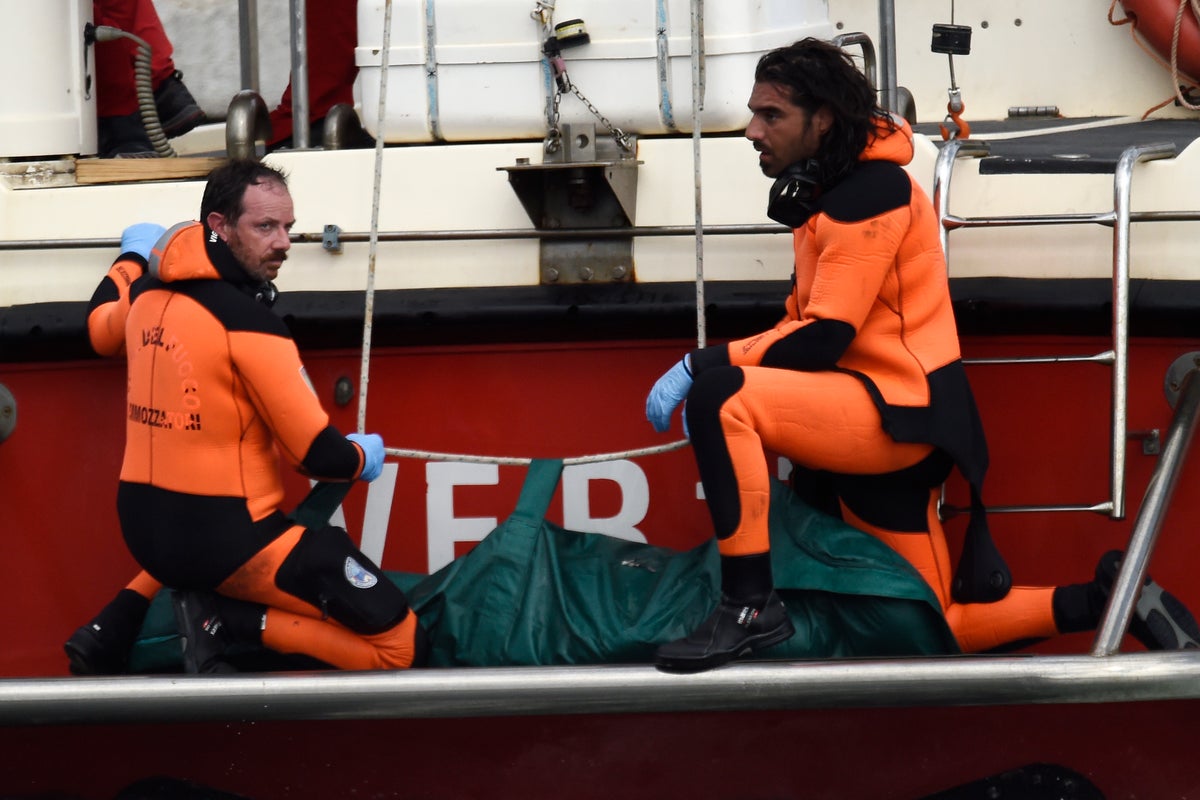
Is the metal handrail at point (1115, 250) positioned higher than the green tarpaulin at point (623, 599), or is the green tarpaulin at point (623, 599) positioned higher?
the metal handrail at point (1115, 250)

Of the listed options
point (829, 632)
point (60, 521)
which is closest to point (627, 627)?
point (829, 632)

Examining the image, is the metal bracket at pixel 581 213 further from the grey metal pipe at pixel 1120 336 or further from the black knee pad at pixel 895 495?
the grey metal pipe at pixel 1120 336

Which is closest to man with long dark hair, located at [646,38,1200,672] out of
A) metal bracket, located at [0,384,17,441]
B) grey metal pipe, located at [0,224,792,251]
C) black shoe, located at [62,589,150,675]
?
grey metal pipe, located at [0,224,792,251]

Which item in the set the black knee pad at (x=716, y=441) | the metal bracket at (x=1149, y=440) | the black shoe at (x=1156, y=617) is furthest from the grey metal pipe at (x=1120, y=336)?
the black knee pad at (x=716, y=441)

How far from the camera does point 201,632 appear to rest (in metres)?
2.99

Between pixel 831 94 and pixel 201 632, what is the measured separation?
1475mm

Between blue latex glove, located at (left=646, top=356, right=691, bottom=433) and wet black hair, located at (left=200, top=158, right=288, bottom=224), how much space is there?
0.78 meters

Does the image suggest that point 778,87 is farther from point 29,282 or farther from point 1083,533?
point 29,282

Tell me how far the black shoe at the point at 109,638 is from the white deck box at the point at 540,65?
1.08 meters

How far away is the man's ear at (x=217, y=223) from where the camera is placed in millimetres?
2979

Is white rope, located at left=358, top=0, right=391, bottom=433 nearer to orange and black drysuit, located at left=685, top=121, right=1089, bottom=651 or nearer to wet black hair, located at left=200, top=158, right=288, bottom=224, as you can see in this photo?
wet black hair, located at left=200, top=158, right=288, bottom=224

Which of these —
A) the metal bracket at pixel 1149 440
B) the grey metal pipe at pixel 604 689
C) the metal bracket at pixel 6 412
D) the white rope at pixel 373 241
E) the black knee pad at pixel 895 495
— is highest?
the white rope at pixel 373 241

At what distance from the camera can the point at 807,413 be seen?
288 cm

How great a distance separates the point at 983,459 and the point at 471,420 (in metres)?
1.05
